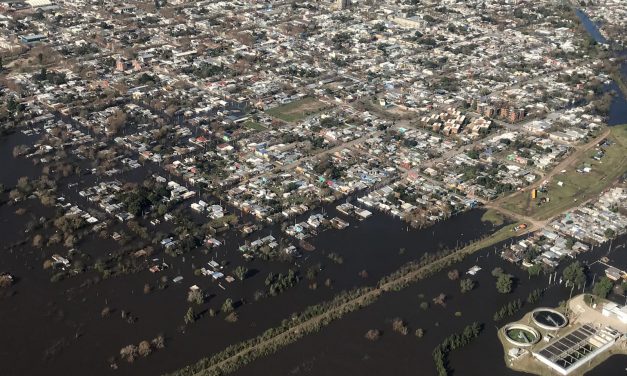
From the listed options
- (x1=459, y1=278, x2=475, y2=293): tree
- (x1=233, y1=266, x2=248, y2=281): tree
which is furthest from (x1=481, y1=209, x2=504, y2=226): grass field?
(x1=233, y1=266, x2=248, y2=281): tree

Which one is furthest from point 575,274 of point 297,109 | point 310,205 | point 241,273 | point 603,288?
point 297,109

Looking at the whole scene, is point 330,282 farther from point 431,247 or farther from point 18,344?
point 18,344

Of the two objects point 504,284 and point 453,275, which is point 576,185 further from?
point 453,275

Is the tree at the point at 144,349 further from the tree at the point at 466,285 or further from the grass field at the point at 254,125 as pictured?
the grass field at the point at 254,125

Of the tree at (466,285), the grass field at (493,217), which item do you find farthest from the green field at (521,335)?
the grass field at (493,217)

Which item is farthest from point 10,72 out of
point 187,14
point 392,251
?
point 392,251

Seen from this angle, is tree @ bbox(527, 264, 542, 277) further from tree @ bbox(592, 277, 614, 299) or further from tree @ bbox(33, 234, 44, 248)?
tree @ bbox(33, 234, 44, 248)
